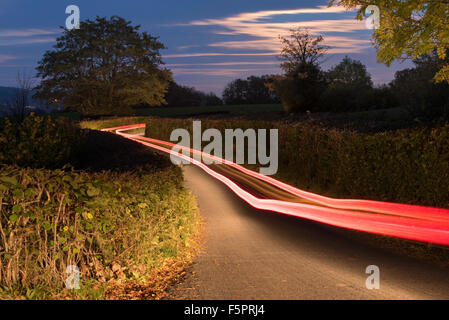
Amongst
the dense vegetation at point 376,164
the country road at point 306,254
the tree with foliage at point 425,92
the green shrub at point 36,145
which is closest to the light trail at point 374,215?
the country road at point 306,254

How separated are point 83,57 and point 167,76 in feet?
43.7

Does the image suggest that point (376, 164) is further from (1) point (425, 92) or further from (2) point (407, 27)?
(1) point (425, 92)

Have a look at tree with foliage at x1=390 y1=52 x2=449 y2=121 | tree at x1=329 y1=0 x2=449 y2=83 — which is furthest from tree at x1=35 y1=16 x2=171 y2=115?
tree at x1=329 y1=0 x2=449 y2=83

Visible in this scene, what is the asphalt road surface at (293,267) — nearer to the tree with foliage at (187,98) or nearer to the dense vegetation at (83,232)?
the dense vegetation at (83,232)

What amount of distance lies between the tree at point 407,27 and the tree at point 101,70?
52.8m

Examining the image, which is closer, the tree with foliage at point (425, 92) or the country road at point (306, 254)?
the country road at point (306, 254)

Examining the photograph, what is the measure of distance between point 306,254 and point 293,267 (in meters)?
1.27

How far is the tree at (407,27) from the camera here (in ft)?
48.5

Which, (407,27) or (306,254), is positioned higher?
(407,27)

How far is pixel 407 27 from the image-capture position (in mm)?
15547

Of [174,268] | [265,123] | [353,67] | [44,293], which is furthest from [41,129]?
[353,67]

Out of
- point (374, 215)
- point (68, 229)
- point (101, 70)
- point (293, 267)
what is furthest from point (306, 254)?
point (101, 70)

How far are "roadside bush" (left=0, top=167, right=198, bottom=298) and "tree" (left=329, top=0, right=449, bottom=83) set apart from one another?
12012 millimetres

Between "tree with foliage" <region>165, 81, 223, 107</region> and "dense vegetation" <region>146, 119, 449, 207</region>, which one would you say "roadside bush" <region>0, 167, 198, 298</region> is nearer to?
"dense vegetation" <region>146, 119, 449, 207</region>
